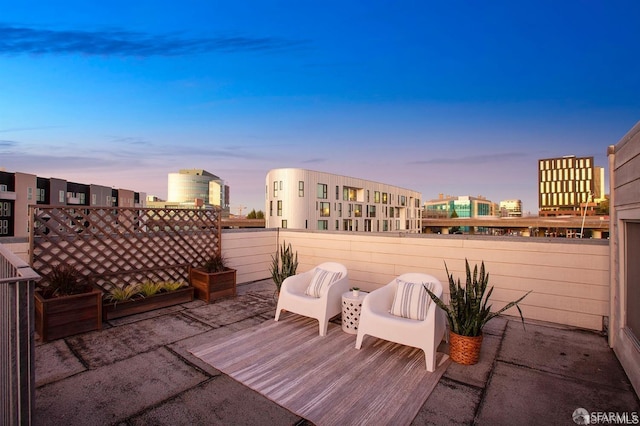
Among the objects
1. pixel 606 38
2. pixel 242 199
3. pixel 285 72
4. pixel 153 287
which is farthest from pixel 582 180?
pixel 153 287

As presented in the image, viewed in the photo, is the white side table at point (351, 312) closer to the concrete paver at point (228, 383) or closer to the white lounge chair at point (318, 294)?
the white lounge chair at point (318, 294)

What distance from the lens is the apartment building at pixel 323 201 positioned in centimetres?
2702

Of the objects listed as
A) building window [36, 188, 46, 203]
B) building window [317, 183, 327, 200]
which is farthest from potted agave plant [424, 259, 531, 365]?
building window [36, 188, 46, 203]

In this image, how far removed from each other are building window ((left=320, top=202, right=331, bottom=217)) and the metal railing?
1067 inches

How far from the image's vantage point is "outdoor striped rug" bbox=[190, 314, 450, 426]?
2.19 meters

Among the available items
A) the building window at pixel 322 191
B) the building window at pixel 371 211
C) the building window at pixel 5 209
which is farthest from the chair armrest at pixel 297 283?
the building window at pixel 5 209

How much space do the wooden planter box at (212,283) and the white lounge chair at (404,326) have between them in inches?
108

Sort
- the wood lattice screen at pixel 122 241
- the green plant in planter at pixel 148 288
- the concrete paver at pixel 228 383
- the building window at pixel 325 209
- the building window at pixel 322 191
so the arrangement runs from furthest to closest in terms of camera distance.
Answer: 1. the building window at pixel 325 209
2. the building window at pixel 322 191
3. the green plant in planter at pixel 148 288
4. the wood lattice screen at pixel 122 241
5. the concrete paver at pixel 228 383

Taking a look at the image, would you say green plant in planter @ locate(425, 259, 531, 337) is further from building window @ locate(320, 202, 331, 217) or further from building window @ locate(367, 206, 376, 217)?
building window @ locate(367, 206, 376, 217)

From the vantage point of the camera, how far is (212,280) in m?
4.89

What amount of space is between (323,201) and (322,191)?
963 millimetres

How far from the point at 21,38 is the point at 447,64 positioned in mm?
12158

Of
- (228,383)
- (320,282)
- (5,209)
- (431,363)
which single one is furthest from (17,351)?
(5,209)

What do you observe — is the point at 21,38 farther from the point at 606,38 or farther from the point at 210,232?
the point at 606,38
